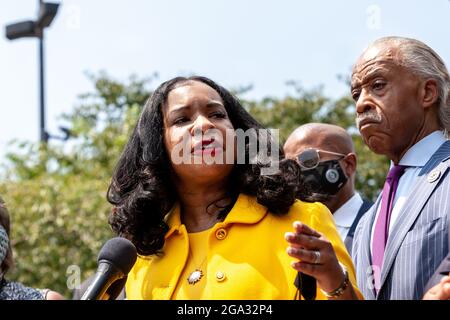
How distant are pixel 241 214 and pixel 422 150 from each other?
1.03 meters

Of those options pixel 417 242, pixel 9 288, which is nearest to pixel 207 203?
pixel 417 242

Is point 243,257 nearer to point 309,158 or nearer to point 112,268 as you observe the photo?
Result: point 112,268

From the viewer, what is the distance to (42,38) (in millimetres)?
12938

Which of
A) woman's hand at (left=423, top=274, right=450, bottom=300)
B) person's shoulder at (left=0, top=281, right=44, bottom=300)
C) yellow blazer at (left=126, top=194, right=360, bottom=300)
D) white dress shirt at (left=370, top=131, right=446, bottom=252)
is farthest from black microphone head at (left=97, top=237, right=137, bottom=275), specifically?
white dress shirt at (left=370, top=131, right=446, bottom=252)

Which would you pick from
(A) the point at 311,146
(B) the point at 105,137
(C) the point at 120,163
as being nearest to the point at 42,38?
(B) the point at 105,137

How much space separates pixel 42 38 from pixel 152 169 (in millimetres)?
9436

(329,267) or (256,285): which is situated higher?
(329,267)

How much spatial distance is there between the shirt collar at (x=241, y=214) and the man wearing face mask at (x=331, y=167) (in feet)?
5.55

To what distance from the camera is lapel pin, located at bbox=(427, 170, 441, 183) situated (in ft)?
12.4

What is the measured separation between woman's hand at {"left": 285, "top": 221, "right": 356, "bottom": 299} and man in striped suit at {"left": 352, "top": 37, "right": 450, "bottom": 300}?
74 cm

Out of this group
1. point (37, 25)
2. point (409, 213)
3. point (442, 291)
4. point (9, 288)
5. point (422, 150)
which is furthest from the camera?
point (37, 25)

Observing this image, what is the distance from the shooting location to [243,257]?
3.47 meters

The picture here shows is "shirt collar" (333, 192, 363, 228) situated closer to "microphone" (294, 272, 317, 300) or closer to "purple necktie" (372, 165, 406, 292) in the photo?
"purple necktie" (372, 165, 406, 292)

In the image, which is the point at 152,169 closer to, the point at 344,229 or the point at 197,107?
the point at 197,107
